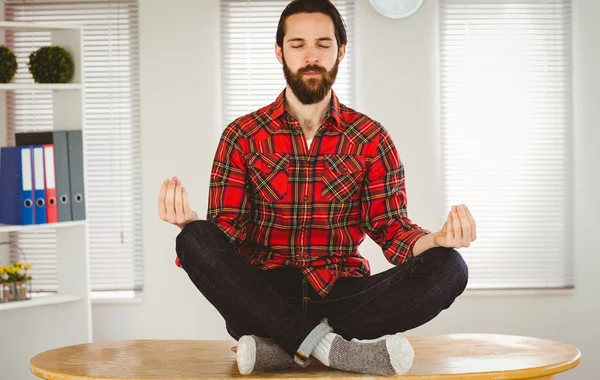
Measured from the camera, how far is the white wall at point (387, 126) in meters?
4.02

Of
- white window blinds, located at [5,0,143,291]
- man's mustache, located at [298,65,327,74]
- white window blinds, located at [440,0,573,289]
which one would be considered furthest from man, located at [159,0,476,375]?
white window blinds, located at [5,0,143,291]

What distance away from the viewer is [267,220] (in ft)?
8.38

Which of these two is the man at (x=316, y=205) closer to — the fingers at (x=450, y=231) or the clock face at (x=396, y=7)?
the fingers at (x=450, y=231)

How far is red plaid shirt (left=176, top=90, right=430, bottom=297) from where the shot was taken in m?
2.52

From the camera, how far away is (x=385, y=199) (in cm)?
256

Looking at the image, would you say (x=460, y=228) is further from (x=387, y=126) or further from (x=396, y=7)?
(x=396, y=7)

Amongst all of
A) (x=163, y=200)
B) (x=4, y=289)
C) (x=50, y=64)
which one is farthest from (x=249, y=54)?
(x=163, y=200)

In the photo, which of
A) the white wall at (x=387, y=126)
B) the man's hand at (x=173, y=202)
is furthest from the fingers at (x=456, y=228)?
the white wall at (x=387, y=126)

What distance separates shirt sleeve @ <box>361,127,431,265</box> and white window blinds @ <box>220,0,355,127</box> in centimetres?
152

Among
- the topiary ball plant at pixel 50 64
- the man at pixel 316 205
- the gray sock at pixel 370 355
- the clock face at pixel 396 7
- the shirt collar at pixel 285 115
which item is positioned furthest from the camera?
the clock face at pixel 396 7

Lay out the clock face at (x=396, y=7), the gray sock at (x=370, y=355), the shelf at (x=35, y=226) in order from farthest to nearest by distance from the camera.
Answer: the clock face at (x=396, y=7)
the shelf at (x=35, y=226)
the gray sock at (x=370, y=355)

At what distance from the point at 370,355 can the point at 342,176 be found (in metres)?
0.62

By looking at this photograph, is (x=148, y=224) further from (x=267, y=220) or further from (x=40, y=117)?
(x=267, y=220)

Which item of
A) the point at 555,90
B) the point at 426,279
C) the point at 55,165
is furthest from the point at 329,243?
the point at 555,90
